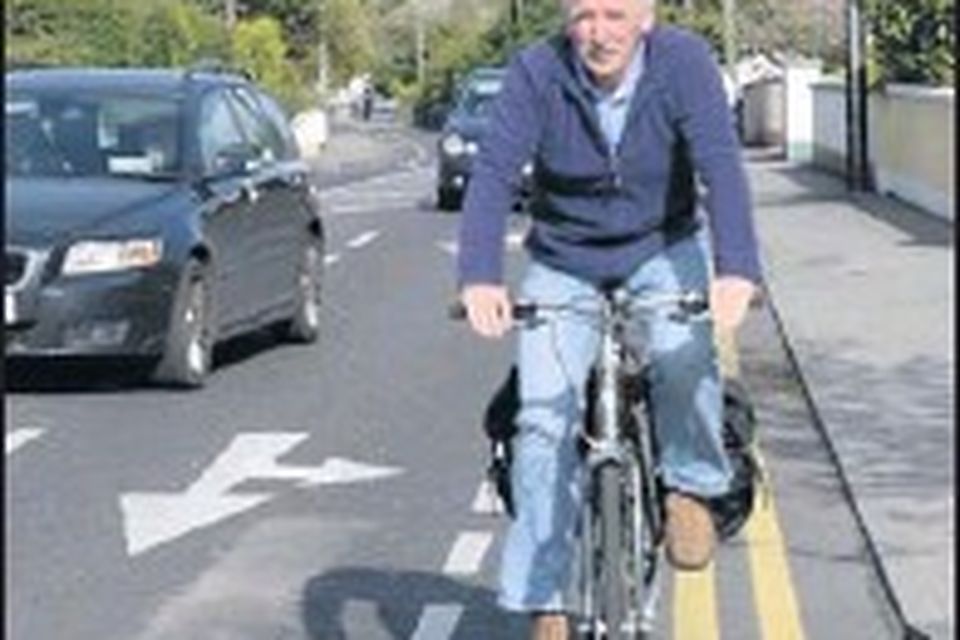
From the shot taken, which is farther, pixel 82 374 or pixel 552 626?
pixel 82 374

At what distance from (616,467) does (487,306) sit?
0.52 metres

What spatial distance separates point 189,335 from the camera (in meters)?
13.5

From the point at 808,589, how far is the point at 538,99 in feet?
9.39

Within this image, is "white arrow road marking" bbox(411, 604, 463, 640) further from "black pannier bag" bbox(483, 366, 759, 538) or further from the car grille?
the car grille

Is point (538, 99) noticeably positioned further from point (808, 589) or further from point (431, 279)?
point (431, 279)

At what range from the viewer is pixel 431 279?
21.3 m

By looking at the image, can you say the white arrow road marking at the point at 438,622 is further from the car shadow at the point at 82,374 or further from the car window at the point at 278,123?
the car window at the point at 278,123

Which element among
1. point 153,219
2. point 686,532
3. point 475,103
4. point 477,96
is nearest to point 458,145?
point 475,103

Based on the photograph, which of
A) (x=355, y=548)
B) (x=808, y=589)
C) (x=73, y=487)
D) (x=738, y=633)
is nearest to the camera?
(x=738, y=633)

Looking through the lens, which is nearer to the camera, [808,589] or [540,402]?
[540,402]

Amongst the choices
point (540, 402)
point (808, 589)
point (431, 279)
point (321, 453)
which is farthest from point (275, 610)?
point (431, 279)

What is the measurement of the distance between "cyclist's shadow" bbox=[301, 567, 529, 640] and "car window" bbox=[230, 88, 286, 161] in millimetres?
6962

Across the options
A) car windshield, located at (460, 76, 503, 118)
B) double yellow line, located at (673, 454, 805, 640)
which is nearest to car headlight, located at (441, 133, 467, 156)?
car windshield, located at (460, 76, 503, 118)

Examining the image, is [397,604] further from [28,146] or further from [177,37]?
[177,37]
